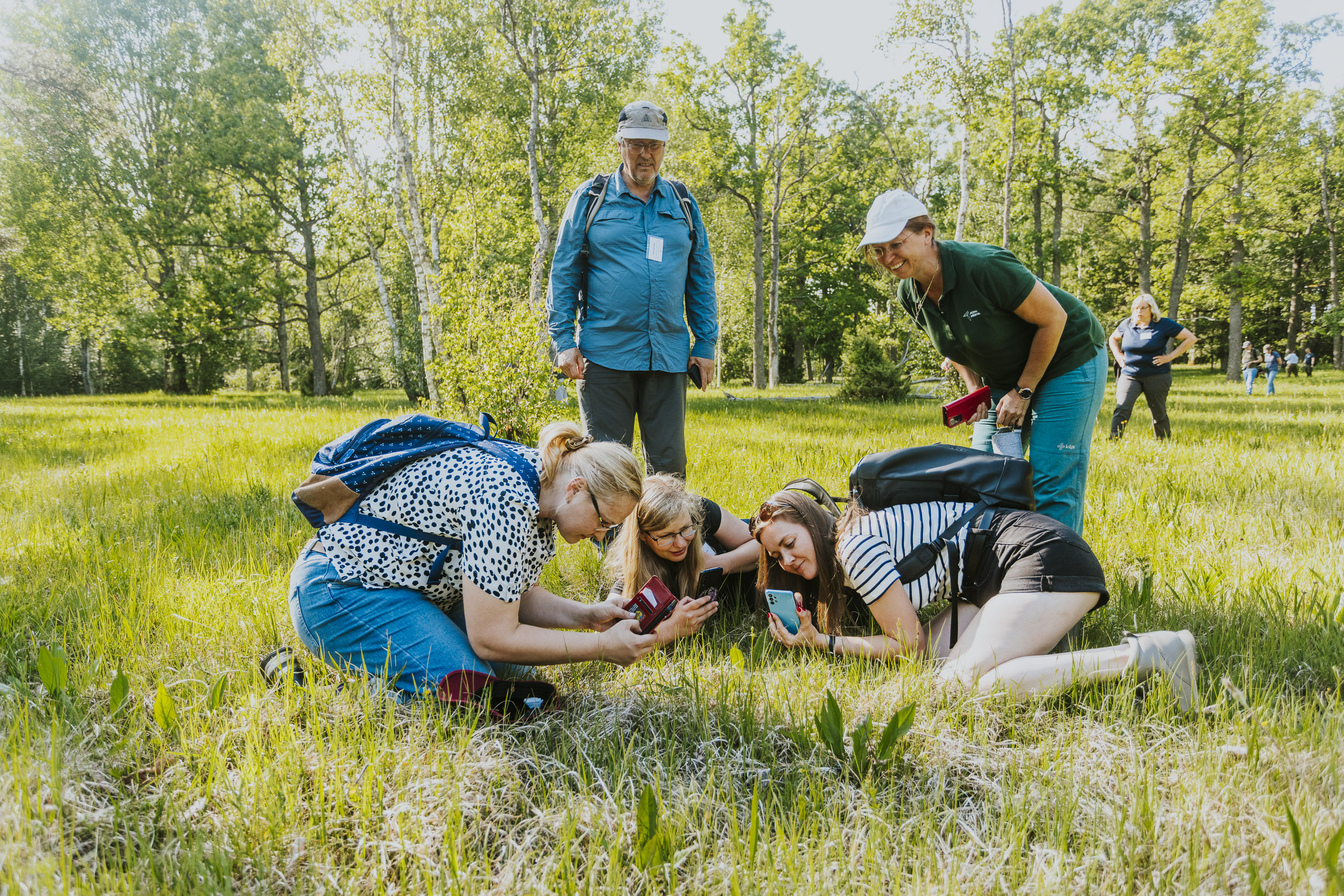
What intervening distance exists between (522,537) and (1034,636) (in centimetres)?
186

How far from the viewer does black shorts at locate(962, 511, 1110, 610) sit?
8.57 feet

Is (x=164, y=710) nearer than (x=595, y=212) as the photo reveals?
Yes

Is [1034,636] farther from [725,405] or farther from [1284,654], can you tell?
[725,405]

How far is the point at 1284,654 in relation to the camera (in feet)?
8.56

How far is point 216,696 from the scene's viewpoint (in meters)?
2.30

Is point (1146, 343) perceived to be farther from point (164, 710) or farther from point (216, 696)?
point (164, 710)

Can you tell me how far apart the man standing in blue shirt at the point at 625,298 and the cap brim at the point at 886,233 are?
3.86 ft

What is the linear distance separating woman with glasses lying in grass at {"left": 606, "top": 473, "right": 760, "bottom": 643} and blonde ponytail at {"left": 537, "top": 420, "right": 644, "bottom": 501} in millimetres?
Result: 310

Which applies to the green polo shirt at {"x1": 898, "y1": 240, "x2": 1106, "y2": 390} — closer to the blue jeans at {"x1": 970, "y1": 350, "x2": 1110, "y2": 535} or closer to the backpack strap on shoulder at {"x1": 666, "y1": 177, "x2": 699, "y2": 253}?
the blue jeans at {"x1": 970, "y1": 350, "x2": 1110, "y2": 535}

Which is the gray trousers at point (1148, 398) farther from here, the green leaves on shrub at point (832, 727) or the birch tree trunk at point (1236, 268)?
the birch tree trunk at point (1236, 268)

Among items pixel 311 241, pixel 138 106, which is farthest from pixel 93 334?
pixel 138 106

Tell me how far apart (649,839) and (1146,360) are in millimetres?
9112

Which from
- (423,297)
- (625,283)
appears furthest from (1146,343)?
(423,297)

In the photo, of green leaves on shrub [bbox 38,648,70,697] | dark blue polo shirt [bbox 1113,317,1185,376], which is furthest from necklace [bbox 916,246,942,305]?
dark blue polo shirt [bbox 1113,317,1185,376]
